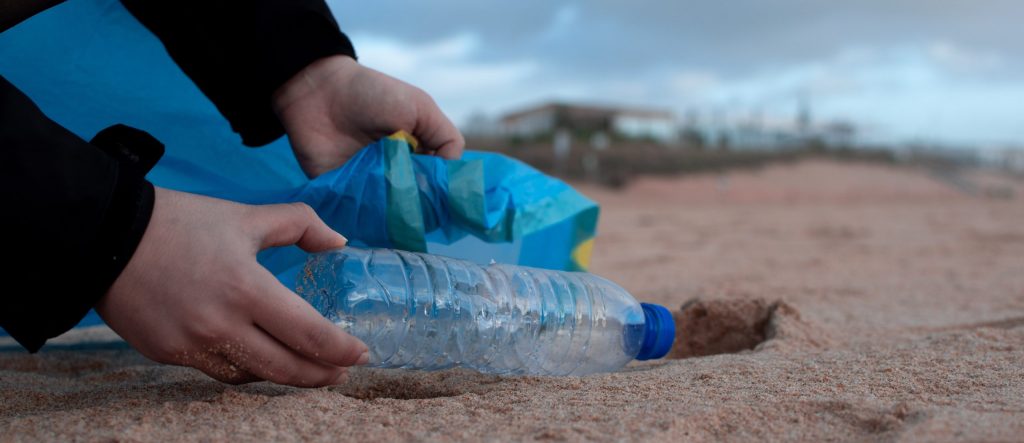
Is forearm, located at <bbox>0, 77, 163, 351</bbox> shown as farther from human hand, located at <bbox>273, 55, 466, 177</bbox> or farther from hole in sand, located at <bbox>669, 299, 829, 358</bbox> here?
hole in sand, located at <bbox>669, 299, 829, 358</bbox>

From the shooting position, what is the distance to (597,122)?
24609 millimetres

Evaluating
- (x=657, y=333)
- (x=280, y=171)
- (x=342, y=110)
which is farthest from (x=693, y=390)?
(x=280, y=171)

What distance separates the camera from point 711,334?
2.34 meters

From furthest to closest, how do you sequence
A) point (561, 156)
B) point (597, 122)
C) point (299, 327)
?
1. point (597, 122)
2. point (561, 156)
3. point (299, 327)

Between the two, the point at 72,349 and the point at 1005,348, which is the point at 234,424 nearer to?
the point at 72,349

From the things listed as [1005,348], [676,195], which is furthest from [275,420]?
[676,195]

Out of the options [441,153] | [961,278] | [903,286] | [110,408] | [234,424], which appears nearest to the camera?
[234,424]

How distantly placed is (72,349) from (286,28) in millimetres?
1195

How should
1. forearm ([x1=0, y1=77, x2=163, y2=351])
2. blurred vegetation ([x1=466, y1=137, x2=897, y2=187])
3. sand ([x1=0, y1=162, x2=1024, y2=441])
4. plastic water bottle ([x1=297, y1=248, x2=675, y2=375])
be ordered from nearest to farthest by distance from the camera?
forearm ([x1=0, y1=77, x2=163, y2=351]) < sand ([x1=0, y1=162, x2=1024, y2=441]) < plastic water bottle ([x1=297, y1=248, x2=675, y2=375]) < blurred vegetation ([x1=466, y1=137, x2=897, y2=187])

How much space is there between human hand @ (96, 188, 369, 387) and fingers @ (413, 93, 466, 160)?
2.53 feet

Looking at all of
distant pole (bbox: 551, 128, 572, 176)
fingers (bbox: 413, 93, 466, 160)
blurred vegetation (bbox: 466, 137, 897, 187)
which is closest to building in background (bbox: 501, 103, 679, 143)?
blurred vegetation (bbox: 466, 137, 897, 187)

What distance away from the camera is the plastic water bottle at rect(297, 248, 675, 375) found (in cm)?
169

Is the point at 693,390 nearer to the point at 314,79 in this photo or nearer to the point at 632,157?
the point at 314,79

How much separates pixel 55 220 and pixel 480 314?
94 centimetres
